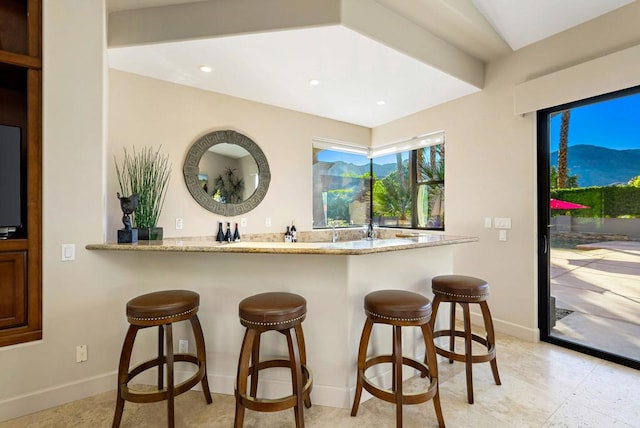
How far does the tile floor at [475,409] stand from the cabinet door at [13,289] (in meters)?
0.63

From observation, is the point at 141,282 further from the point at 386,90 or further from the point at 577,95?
the point at 577,95

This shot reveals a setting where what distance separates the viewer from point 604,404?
198 cm

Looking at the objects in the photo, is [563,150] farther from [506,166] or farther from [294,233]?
[294,233]

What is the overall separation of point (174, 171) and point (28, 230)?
138cm

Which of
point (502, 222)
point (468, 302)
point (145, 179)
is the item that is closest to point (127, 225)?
point (145, 179)

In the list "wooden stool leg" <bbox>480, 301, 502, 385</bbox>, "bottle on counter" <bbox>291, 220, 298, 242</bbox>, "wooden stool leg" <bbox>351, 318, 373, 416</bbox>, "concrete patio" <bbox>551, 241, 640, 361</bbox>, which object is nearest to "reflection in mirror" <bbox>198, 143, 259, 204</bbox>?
"bottle on counter" <bbox>291, 220, 298, 242</bbox>

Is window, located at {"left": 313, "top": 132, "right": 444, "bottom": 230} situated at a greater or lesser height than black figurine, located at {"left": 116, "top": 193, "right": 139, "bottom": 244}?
greater

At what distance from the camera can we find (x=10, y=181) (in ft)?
6.43

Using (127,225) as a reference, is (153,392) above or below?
below

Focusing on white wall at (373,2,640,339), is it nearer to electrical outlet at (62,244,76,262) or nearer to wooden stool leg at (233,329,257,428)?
wooden stool leg at (233,329,257,428)

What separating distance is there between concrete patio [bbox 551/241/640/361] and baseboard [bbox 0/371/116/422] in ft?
13.1

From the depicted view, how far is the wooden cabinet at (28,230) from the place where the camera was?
1.94m

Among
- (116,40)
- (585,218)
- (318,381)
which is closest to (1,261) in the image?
(116,40)

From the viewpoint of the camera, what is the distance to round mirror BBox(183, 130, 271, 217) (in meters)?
3.31
